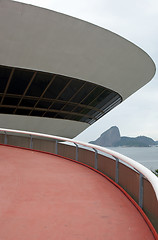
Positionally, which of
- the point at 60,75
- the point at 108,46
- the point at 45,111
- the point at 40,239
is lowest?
the point at 40,239

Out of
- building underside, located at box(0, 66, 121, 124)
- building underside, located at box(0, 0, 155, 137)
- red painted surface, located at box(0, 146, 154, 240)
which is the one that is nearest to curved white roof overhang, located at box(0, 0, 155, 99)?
building underside, located at box(0, 0, 155, 137)

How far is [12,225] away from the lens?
4.11 meters

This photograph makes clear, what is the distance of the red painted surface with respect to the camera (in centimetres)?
387

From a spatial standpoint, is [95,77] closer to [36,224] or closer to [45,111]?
[45,111]

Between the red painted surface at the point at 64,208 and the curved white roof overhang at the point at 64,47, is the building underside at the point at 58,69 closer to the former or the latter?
the curved white roof overhang at the point at 64,47

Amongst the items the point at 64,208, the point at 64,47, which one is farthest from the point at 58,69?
the point at 64,208

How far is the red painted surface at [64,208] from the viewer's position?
387 cm

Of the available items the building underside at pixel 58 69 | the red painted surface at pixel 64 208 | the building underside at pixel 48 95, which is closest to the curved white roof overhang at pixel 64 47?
the building underside at pixel 58 69

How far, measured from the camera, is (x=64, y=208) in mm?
4914

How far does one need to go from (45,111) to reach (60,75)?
377 cm

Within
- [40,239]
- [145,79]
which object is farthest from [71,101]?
[40,239]

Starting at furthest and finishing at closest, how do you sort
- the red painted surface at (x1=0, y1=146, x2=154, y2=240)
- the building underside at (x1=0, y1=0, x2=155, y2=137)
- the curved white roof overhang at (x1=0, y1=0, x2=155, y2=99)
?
the building underside at (x1=0, y1=0, x2=155, y2=137), the curved white roof overhang at (x1=0, y1=0, x2=155, y2=99), the red painted surface at (x1=0, y1=146, x2=154, y2=240)

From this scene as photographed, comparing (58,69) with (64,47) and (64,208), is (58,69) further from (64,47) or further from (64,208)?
(64,208)

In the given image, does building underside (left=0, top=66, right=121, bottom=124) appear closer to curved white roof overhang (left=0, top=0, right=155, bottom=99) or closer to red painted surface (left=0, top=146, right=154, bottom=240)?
curved white roof overhang (left=0, top=0, right=155, bottom=99)
